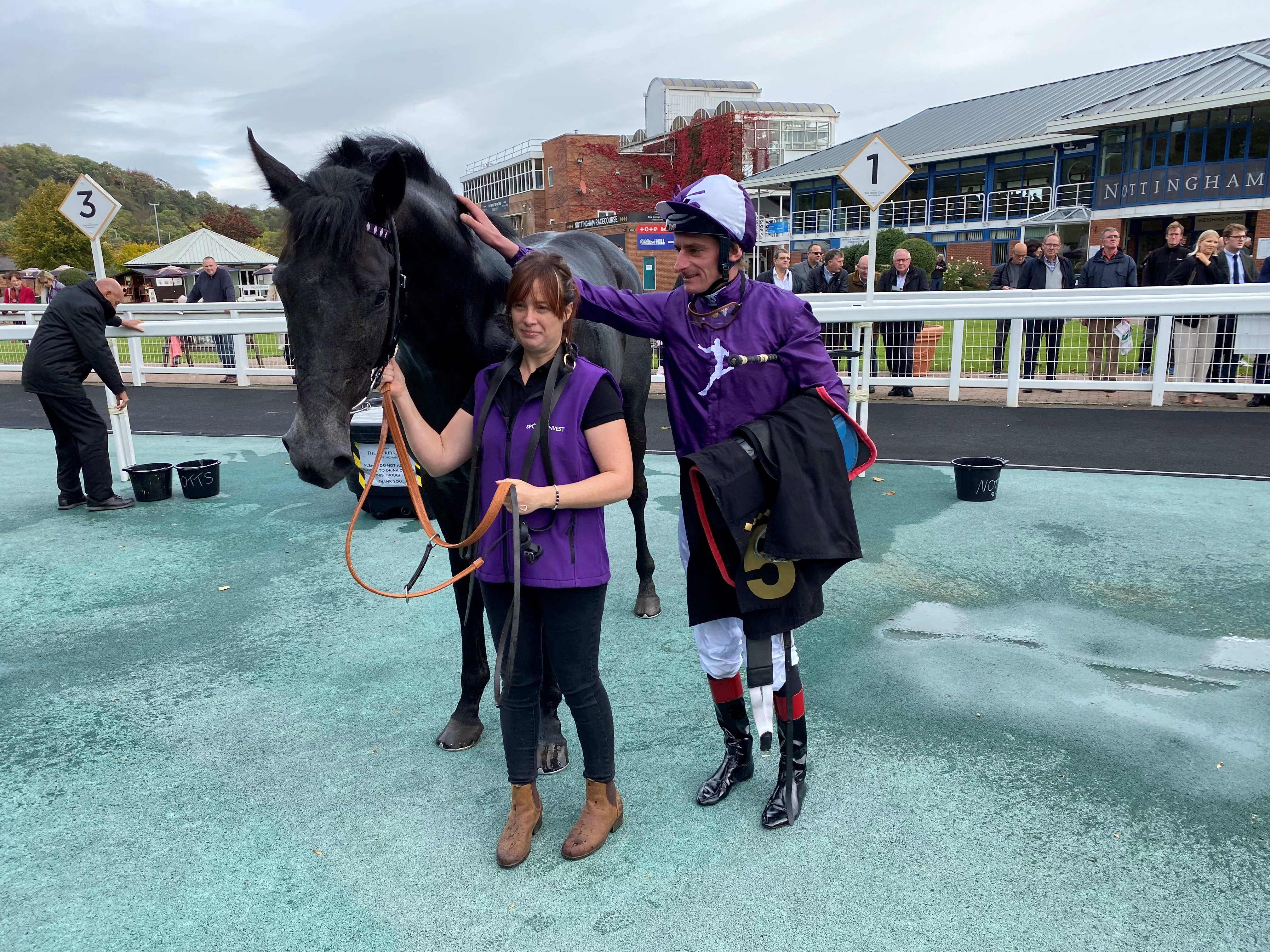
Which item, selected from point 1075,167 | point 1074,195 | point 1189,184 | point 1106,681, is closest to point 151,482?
point 1106,681

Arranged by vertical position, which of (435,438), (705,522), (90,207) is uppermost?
(90,207)

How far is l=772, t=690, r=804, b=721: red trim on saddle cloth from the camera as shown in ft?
8.36

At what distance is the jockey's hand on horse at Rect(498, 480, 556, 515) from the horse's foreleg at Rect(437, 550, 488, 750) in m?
0.87

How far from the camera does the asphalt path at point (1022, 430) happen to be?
23.3ft

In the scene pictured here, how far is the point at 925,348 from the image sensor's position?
10281 mm

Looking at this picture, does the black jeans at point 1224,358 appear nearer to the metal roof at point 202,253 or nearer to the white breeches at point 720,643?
the white breeches at point 720,643

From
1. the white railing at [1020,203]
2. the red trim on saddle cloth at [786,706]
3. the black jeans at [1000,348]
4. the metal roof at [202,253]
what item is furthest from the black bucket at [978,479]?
the white railing at [1020,203]

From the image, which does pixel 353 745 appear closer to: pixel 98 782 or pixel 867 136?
pixel 98 782

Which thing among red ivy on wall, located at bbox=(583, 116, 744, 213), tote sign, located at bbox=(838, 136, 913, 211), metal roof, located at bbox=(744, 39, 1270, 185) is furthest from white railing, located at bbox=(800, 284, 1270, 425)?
red ivy on wall, located at bbox=(583, 116, 744, 213)

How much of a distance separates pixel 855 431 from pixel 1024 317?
391 cm

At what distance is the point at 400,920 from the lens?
2105 mm

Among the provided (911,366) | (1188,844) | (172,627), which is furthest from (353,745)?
(911,366)

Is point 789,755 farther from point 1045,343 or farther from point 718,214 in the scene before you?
point 1045,343

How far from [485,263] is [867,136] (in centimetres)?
4531
